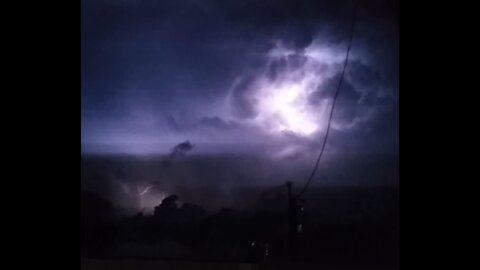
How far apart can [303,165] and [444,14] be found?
2.71 feet

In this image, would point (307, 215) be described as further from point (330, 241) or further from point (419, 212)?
point (419, 212)

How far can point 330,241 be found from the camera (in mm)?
2148

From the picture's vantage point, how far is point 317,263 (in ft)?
7.14

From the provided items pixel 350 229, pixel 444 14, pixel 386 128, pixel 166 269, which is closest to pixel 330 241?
pixel 350 229

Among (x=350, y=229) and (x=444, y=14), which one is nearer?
(x=444, y=14)

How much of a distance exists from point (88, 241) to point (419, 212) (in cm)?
139

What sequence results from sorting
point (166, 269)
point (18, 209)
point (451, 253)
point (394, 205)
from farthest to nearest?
point (166, 269)
point (394, 205)
point (18, 209)
point (451, 253)

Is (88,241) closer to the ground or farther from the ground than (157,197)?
closer to the ground

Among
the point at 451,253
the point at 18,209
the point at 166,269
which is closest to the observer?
the point at 451,253

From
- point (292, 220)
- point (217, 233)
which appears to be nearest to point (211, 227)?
point (217, 233)

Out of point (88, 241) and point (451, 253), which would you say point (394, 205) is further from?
point (88, 241)

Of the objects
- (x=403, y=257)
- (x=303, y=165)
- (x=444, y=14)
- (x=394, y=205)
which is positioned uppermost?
(x=444, y=14)

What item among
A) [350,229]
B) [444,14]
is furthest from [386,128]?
[444,14]

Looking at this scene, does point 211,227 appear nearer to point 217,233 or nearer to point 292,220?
point 217,233
